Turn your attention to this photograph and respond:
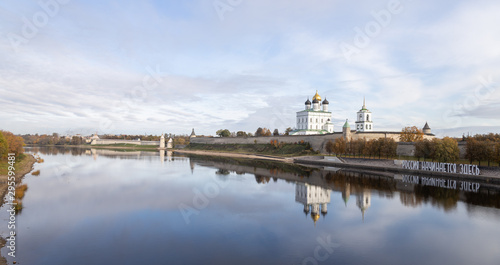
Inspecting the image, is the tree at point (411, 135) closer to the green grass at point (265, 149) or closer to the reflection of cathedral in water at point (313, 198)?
the green grass at point (265, 149)

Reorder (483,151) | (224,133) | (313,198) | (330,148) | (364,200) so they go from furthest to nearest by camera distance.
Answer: (224,133)
(330,148)
(483,151)
(313,198)
(364,200)

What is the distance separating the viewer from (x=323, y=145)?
41.3 meters

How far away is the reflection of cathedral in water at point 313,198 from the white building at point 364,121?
1427 inches

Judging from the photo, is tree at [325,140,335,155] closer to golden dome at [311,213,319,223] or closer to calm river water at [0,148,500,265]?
calm river water at [0,148,500,265]

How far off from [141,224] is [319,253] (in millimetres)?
5974

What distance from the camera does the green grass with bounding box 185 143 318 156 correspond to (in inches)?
1714

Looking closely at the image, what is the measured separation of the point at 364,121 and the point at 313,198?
4049 cm

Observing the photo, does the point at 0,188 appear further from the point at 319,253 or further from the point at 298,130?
the point at 298,130

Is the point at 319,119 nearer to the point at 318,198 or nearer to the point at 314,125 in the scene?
the point at 314,125

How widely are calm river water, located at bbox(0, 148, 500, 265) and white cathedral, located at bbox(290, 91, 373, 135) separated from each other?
35140 millimetres

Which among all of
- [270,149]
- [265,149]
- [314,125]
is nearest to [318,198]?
[270,149]

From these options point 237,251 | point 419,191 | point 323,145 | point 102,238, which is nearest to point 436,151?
point 419,191

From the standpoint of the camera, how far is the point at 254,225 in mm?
10414

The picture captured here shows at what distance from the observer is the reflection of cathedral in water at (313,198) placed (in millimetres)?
12732
